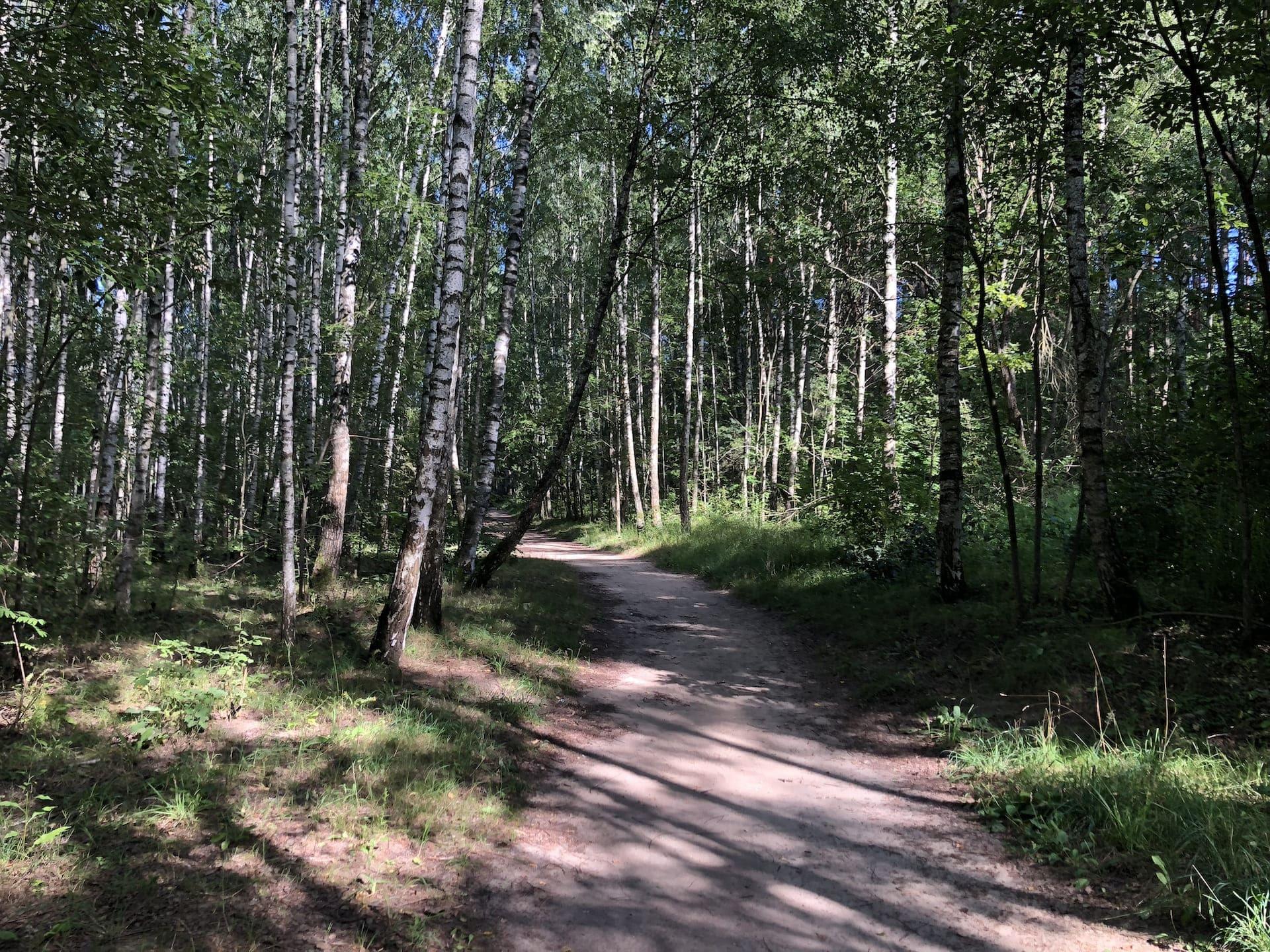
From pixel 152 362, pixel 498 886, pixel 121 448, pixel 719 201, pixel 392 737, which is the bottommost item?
pixel 498 886

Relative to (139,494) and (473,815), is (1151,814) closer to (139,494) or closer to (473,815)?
(473,815)

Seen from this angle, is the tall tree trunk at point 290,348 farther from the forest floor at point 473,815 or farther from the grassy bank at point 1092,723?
the grassy bank at point 1092,723

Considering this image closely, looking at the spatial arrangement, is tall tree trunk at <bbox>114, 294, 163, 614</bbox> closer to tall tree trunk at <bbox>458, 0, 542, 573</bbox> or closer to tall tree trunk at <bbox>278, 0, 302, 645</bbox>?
tall tree trunk at <bbox>278, 0, 302, 645</bbox>

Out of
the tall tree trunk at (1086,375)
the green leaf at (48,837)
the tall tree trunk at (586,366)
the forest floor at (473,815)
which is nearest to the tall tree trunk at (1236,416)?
the tall tree trunk at (1086,375)

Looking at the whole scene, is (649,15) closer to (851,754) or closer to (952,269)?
(952,269)

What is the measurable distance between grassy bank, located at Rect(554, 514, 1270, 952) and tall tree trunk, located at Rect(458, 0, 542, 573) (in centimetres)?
580

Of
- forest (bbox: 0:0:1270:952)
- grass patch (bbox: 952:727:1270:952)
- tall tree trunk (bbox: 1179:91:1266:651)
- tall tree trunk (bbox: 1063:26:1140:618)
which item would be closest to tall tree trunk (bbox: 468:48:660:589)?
forest (bbox: 0:0:1270:952)

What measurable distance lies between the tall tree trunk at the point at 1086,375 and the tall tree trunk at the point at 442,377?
21.0 ft

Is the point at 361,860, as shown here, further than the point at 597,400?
No

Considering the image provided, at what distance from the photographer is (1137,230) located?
767cm

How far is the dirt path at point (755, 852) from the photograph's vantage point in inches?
130

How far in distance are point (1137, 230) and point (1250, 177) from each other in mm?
2350

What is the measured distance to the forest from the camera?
3.56 meters

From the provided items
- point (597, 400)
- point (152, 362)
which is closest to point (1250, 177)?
point (152, 362)
